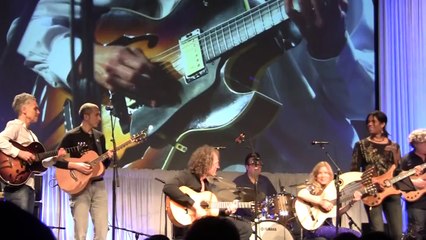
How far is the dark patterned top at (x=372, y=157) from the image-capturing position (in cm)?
684

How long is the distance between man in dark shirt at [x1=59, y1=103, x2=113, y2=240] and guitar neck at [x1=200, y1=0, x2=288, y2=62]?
3.17m

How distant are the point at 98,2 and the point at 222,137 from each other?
2830mm

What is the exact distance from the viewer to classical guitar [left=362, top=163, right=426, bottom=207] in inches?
266

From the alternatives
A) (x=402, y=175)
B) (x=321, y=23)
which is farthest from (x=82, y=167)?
(x=321, y=23)

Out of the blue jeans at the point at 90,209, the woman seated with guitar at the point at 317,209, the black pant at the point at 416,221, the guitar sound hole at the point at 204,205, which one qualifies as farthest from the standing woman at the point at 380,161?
the blue jeans at the point at 90,209

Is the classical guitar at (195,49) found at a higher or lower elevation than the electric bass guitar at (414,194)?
higher

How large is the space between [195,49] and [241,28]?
0.81 metres

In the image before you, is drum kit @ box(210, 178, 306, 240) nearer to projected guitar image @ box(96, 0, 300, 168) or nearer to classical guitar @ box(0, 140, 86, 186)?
projected guitar image @ box(96, 0, 300, 168)

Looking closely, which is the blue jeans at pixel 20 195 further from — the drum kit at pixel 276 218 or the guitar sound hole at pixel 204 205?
the drum kit at pixel 276 218

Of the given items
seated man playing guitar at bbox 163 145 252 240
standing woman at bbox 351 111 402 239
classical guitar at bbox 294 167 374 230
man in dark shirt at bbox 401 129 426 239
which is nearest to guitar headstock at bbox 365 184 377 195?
standing woman at bbox 351 111 402 239

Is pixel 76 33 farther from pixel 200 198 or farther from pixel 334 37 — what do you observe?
pixel 334 37

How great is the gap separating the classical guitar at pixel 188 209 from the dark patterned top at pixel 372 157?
1.63m

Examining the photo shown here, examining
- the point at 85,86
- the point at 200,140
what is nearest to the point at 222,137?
the point at 200,140

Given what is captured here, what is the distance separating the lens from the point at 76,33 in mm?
8930
